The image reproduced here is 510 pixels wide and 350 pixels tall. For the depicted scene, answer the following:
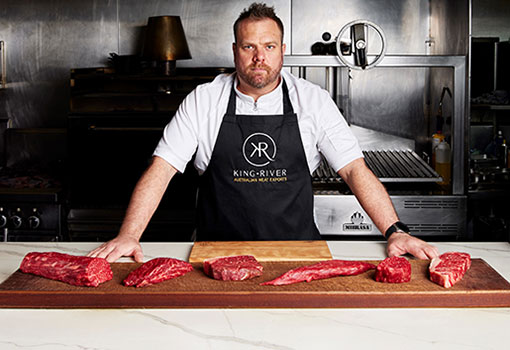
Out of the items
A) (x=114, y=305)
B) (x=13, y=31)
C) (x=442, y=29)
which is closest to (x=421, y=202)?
(x=442, y=29)

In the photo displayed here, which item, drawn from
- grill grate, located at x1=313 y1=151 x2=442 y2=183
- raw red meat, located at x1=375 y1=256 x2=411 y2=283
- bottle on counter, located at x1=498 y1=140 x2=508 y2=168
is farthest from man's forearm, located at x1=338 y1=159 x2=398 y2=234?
bottle on counter, located at x1=498 y1=140 x2=508 y2=168

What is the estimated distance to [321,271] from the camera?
5.04 ft

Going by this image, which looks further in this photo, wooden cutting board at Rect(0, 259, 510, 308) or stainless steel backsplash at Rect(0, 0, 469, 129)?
stainless steel backsplash at Rect(0, 0, 469, 129)

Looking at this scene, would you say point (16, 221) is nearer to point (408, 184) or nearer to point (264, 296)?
point (408, 184)

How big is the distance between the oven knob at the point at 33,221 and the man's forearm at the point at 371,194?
203cm

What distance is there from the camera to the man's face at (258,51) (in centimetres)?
234

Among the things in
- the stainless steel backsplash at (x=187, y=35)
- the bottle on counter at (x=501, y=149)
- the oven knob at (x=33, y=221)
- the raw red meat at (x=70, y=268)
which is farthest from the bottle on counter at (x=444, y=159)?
the oven knob at (x=33, y=221)

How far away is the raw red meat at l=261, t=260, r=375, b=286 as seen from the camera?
1.51m

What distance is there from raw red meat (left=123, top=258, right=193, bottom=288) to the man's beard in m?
1.00

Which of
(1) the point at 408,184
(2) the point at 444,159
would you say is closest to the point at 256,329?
(1) the point at 408,184

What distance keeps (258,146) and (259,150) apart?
0.06 feet

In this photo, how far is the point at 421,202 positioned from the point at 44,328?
221cm

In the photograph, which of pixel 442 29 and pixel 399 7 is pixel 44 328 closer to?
pixel 442 29

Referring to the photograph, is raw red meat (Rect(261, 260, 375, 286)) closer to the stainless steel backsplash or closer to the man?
the man
